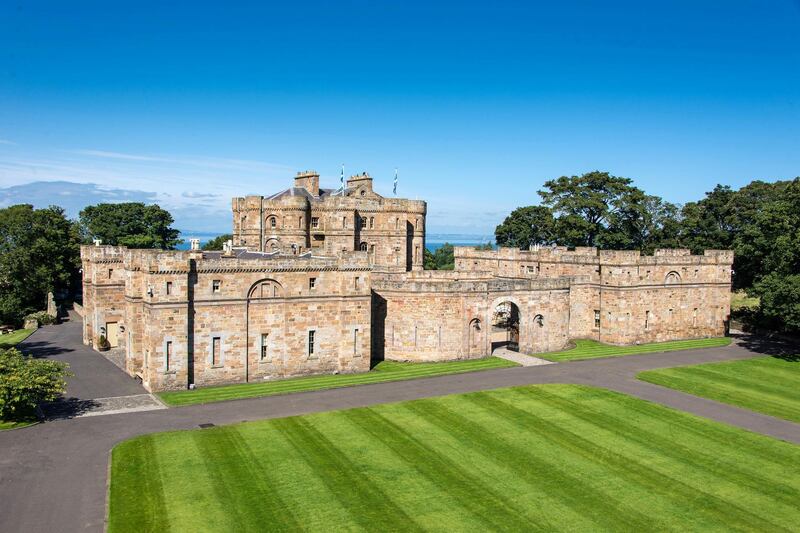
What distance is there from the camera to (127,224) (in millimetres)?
92000

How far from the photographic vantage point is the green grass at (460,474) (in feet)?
72.5

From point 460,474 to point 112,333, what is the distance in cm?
3355

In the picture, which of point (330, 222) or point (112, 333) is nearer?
point (112, 333)

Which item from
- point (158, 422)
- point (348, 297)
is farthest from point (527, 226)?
point (158, 422)

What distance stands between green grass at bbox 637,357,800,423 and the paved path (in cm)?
138

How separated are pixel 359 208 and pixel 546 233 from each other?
132ft

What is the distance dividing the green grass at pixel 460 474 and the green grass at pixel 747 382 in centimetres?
555

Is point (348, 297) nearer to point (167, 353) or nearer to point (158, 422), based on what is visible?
point (167, 353)

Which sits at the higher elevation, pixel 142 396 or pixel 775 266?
pixel 775 266

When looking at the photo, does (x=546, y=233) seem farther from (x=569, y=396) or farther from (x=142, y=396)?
(x=142, y=396)

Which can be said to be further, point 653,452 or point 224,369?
point 224,369

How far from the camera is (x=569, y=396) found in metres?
37.2

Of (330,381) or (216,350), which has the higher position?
(216,350)

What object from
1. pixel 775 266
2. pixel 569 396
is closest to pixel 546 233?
pixel 775 266
